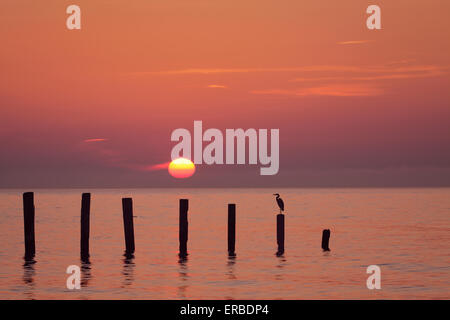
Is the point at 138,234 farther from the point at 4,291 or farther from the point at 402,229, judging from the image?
the point at 4,291

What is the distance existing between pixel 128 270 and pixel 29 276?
160 inches

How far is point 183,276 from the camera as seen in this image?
27.1 m

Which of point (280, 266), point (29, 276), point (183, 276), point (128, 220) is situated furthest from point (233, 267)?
point (29, 276)

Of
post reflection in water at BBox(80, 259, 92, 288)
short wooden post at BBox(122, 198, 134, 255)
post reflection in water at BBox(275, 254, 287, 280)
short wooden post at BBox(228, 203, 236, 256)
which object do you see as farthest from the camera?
short wooden post at BBox(228, 203, 236, 256)

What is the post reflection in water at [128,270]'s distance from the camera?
84.8 ft

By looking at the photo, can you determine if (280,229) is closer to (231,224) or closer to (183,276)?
(231,224)

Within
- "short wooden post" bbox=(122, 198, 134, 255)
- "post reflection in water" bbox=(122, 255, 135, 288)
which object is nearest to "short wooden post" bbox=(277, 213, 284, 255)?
"short wooden post" bbox=(122, 198, 134, 255)

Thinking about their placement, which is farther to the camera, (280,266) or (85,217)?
(280,266)

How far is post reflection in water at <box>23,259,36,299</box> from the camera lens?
23125 millimetres

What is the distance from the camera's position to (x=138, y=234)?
1971 inches

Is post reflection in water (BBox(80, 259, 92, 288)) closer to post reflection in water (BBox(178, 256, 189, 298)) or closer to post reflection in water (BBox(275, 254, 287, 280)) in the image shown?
post reflection in water (BBox(178, 256, 189, 298))

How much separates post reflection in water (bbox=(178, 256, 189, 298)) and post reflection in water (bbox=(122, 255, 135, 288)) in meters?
1.87

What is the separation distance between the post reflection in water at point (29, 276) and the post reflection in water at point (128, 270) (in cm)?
319
